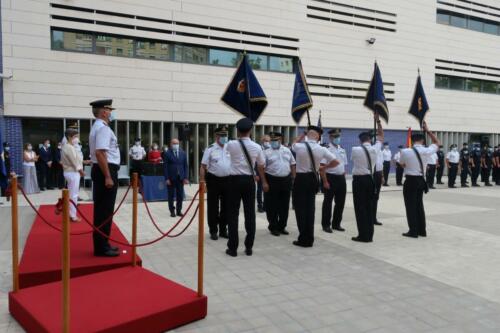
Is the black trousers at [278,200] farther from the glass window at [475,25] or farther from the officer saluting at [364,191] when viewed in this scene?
the glass window at [475,25]

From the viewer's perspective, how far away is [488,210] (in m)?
11.2

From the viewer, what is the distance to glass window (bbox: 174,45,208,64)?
57.2ft

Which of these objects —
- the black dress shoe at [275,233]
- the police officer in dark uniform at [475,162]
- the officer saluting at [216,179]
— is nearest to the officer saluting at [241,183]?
the officer saluting at [216,179]

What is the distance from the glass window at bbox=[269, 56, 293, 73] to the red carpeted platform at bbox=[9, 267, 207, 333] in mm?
16220

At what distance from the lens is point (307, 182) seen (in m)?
6.85

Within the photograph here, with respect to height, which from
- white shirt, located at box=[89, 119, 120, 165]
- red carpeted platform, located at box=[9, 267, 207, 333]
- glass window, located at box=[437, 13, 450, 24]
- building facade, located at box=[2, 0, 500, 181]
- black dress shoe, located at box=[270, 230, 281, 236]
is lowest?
black dress shoe, located at box=[270, 230, 281, 236]

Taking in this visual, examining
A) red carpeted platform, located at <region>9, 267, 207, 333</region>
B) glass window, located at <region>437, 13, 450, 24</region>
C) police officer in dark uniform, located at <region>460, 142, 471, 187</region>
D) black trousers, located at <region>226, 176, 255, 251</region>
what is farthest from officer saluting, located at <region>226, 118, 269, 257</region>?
glass window, located at <region>437, 13, 450, 24</region>

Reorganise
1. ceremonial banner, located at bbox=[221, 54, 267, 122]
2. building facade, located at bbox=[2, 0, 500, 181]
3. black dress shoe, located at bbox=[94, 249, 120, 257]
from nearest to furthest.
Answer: black dress shoe, located at bbox=[94, 249, 120, 257] < ceremonial banner, located at bbox=[221, 54, 267, 122] < building facade, located at bbox=[2, 0, 500, 181]

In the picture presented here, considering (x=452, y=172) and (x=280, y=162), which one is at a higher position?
(x=280, y=162)

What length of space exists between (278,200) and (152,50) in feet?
37.7

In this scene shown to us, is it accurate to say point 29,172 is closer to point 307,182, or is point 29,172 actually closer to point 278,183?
point 278,183

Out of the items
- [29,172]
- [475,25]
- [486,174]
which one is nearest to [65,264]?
[29,172]

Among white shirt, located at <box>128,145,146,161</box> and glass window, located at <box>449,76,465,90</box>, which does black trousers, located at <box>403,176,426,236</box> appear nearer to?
white shirt, located at <box>128,145,146,161</box>

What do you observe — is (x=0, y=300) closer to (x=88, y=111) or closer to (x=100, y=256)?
(x=100, y=256)
